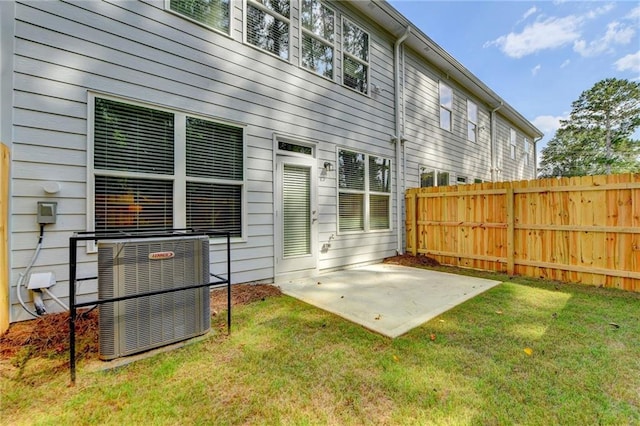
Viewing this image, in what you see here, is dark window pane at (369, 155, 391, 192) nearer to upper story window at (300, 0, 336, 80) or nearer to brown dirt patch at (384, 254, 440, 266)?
brown dirt patch at (384, 254, 440, 266)

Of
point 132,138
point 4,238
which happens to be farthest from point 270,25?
point 4,238

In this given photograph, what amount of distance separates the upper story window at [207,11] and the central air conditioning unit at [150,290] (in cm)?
313

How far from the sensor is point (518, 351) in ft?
7.20

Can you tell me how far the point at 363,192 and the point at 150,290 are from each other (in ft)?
14.8

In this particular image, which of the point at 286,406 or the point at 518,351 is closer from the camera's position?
the point at 286,406

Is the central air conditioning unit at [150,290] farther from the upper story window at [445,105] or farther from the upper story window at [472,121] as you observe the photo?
the upper story window at [472,121]

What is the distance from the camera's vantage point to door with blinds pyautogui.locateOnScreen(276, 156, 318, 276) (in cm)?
446

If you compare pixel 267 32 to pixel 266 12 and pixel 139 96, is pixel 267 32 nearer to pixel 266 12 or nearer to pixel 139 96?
pixel 266 12

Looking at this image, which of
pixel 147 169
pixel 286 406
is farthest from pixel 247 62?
pixel 286 406

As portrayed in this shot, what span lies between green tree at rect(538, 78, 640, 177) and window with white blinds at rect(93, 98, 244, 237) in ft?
87.4

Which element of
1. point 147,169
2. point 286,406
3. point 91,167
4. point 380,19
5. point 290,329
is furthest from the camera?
point 380,19

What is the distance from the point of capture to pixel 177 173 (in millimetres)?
3445

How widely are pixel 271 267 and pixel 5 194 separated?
2.96 m

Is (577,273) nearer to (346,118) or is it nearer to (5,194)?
(346,118)
